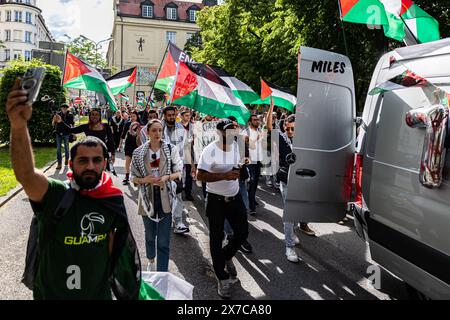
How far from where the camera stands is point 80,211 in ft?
6.97

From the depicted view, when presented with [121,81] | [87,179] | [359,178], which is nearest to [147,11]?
[121,81]

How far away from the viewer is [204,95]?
227 inches

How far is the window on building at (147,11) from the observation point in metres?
57.5

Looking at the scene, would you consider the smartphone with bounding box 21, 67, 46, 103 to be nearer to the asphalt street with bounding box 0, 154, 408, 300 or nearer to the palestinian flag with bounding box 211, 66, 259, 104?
the asphalt street with bounding box 0, 154, 408, 300

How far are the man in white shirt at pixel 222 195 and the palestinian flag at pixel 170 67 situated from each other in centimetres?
249

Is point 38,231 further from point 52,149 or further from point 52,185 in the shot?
point 52,149

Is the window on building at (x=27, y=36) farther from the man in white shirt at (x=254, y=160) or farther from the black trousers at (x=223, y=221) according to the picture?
A: the black trousers at (x=223, y=221)

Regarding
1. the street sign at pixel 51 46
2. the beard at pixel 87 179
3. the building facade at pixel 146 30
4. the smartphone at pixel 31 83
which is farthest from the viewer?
the building facade at pixel 146 30

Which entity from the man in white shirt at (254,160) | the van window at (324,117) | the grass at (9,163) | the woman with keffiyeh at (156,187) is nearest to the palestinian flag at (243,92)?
the man in white shirt at (254,160)

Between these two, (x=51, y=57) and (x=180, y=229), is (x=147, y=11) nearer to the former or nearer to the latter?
(x=51, y=57)

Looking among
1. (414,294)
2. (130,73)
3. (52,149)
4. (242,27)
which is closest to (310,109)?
(414,294)

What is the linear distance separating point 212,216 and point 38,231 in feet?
7.19

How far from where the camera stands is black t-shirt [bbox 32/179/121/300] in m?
2.08

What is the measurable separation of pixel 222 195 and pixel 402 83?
2.03m
